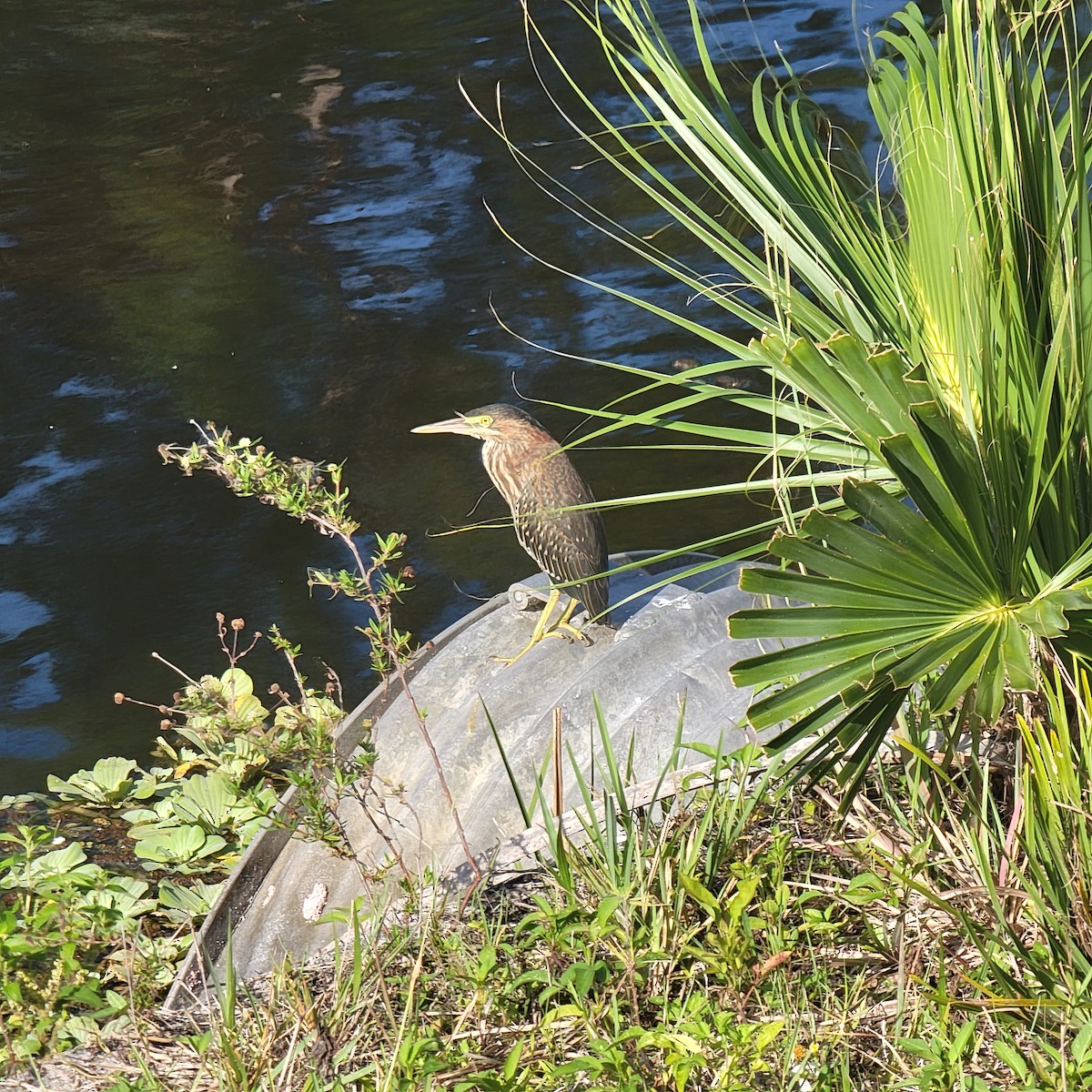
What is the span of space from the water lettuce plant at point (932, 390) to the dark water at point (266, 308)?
195 cm

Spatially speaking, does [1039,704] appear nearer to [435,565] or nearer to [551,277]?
[435,565]

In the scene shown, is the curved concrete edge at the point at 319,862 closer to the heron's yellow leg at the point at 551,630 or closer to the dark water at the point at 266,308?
the heron's yellow leg at the point at 551,630

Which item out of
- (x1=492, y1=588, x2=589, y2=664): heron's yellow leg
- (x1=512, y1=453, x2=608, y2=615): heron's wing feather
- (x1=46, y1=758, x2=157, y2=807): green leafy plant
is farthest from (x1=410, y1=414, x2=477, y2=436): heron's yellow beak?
(x1=46, y1=758, x2=157, y2=807): green leafy plant

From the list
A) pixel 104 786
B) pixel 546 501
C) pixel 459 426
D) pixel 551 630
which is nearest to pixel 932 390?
pixel 551 630

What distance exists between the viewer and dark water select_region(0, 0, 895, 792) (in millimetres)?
5973

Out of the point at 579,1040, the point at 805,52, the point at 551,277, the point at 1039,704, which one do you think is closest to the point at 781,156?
the point at 1039,704

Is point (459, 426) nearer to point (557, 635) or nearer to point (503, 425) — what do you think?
point (503, 425)

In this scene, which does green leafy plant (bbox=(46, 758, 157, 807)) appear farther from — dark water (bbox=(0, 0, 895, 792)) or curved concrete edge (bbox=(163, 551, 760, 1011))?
curved concrete edge (bbox=(163, 551, 760, 1011))

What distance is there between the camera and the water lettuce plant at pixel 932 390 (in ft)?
6.73

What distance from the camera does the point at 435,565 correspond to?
20.2 feet

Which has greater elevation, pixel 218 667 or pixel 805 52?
pixel 805 52

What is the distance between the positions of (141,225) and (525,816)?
7604 mm

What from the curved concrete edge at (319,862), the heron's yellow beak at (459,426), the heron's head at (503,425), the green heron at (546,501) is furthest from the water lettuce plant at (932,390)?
the heron's yellow beak at (459,426)

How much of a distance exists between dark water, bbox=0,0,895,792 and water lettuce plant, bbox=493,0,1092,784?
76.8 inches
